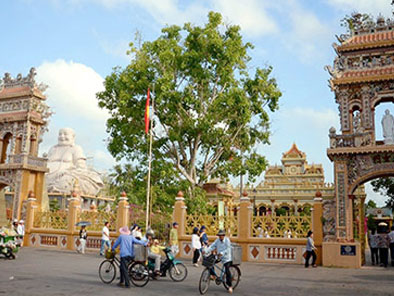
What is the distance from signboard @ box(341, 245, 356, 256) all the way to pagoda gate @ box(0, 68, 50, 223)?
Result: 17.1 metres

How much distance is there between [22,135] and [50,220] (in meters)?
5.94

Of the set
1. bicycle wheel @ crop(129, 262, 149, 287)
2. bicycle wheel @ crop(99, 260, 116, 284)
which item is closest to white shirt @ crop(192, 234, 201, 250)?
bicycle wheel @ crop(129, 262, 149, 287)

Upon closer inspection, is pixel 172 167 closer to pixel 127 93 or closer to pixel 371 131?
pixel 127 93

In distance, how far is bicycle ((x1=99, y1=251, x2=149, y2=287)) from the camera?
407 inches

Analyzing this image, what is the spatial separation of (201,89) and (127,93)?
11.9 ft

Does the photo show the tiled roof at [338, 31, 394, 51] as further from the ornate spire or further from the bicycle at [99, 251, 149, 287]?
the ornate spire

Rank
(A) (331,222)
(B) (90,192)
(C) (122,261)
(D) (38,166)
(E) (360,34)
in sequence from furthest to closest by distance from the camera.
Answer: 1. (B) (90,192)
2. (D) (38,166)
3. (E) (360,34)
4. (A) (331,222)
5. (C) (122,261)

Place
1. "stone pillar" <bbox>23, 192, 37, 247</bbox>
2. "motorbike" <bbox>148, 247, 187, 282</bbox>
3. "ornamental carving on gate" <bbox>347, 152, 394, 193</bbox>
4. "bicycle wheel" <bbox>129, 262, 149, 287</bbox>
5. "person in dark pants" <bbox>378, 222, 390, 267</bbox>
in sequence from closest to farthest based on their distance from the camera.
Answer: "bicycle wheel" <bbox>129, 262, 149, 287</bbox> < "motorbike" <bbox>148, 247, 187, 282</bbox> < "person in dark pants" <bbox>378, 222, 390, 267</bbox> < "ornamental carving on gate" <bbox>347, 152, 394, 193</bbox> < "stone pillar" <bbox>23, 192, 37, 247</bbox>

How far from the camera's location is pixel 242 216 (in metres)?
18.1

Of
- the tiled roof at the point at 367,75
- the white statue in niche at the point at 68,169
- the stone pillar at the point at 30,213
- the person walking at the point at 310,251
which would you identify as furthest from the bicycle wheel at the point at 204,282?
the white statue in niche at the point at 68,169

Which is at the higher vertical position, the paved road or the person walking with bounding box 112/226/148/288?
the person walking with bounding box 112/226/148/288

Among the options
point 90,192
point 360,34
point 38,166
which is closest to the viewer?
point 360,34

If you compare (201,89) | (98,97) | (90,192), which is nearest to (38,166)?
(98,97)

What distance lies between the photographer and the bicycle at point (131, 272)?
1034 centimetres
